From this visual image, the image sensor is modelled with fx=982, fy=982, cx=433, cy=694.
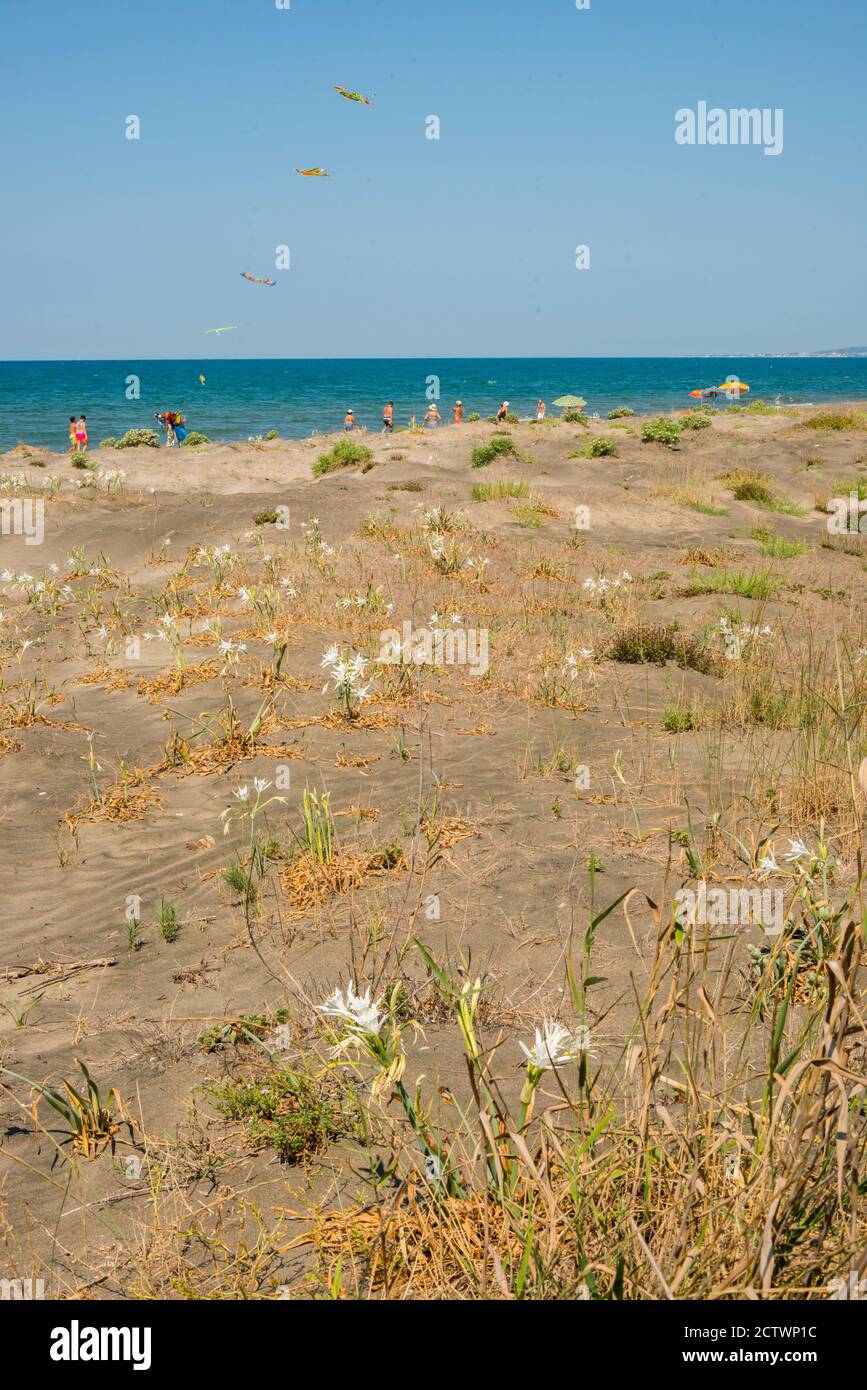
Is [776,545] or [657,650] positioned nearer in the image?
[657,650]

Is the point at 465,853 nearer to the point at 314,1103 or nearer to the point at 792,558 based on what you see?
the point at 314,1103

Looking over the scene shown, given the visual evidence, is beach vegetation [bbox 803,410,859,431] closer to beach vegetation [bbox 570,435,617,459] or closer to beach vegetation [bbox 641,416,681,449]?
beach vegetation [bbox 641,416,681,449]

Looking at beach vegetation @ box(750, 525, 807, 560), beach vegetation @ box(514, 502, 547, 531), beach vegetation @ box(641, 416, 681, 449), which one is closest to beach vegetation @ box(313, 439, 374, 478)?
beach vegetation @ box(514, 502, 547, 531)

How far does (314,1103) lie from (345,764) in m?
3.36

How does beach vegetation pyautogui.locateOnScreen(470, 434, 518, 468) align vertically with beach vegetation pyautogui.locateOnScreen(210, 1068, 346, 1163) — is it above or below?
above

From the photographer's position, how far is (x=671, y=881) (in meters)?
4.27

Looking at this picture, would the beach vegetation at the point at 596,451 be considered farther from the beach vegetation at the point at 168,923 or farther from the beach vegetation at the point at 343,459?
the beach vegetation at the point at 168,923

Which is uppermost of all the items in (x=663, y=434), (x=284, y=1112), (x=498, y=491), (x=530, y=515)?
(x=663, y=434)

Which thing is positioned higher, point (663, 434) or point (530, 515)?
point (663, 434)

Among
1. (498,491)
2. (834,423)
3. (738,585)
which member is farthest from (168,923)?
(834,423)

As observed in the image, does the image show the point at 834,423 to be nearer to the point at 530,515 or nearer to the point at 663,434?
the point at 663,434

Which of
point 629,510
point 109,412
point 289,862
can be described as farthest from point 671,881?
point 109,412

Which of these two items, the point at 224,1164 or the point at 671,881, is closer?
the point at 224,1164

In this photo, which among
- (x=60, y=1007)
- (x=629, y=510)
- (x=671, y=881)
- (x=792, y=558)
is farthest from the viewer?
(x=629, y=510)
